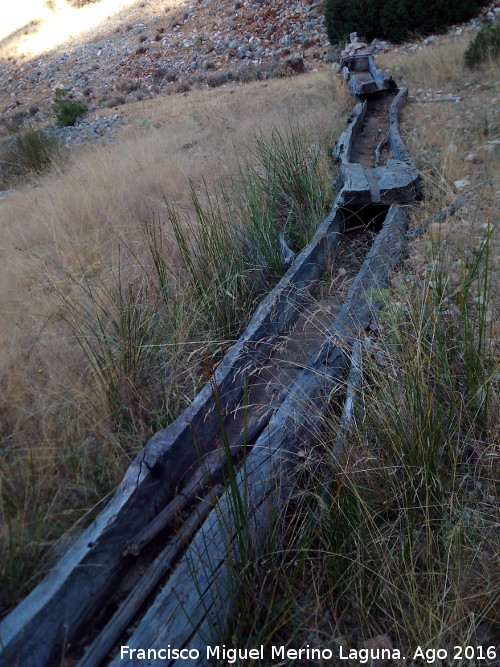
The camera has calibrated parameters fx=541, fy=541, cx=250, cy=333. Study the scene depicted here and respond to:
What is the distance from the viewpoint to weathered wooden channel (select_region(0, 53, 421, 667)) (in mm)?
1660

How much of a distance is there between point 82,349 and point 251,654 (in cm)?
162

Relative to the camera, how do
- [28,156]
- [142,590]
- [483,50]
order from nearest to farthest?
[142,590] → [483,50] → [28,156]

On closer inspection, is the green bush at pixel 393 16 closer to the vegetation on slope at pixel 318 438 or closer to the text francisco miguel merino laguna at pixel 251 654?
the vegetation on slope at pixel 318 438

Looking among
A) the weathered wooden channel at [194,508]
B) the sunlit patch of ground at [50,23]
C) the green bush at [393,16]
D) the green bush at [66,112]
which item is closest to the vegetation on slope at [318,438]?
the weathered wooden channel at [194,508]

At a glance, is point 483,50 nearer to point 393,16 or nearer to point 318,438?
point 393,16

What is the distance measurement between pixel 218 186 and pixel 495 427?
3628 millimetres

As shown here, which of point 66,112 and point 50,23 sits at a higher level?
point 50,23

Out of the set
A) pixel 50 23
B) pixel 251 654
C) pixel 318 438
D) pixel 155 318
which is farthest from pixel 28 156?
pixel 50 23

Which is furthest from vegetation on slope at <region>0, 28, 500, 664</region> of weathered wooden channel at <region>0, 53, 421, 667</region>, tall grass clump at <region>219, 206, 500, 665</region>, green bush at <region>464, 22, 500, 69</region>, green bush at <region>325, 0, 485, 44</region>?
green bush at <region>325, 0, 485, 44</region>

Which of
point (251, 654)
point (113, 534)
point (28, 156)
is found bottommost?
point (251, 654)

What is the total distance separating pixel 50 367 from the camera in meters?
2.60

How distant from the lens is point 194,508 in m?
2.09

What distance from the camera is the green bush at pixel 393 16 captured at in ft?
42.2

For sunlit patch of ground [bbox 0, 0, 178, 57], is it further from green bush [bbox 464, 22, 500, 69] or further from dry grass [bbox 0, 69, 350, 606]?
dry grass [bbox 0, 69, 350, 606]
